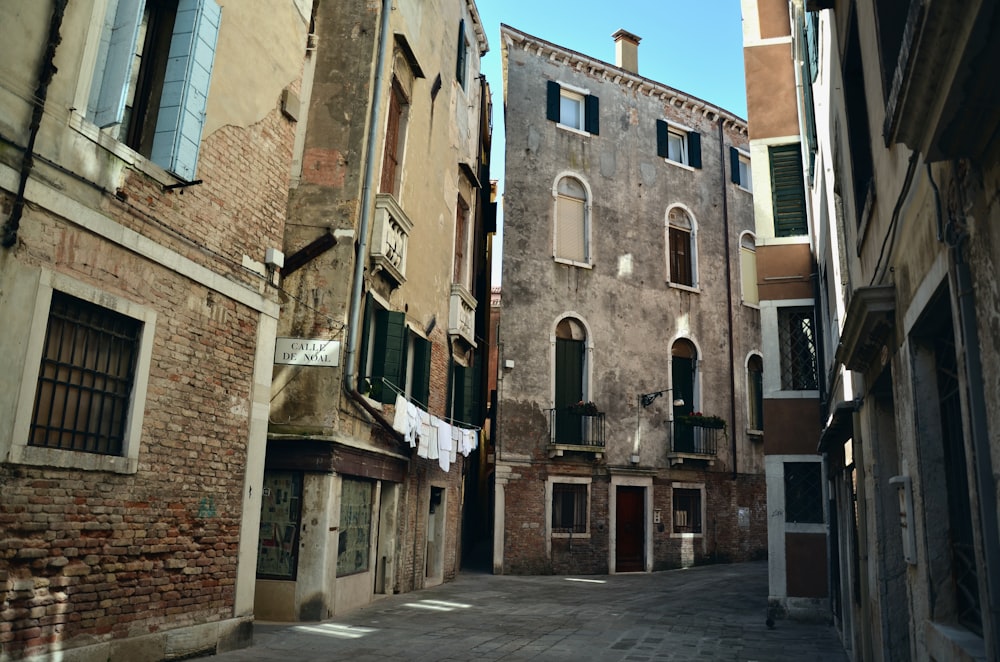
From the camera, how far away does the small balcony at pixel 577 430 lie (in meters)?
19.3

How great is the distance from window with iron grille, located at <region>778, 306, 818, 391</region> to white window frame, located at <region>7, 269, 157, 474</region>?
10114 millimetres

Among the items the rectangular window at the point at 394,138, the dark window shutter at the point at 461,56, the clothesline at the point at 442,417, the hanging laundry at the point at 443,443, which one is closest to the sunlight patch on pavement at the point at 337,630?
the clothesline at the point at 442,417

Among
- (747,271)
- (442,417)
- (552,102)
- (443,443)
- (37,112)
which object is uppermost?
(552,102)

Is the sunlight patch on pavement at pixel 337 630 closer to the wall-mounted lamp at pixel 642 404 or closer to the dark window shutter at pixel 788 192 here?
the dark window shutter at pixel 788 192

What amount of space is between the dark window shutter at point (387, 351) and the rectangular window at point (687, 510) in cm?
1122

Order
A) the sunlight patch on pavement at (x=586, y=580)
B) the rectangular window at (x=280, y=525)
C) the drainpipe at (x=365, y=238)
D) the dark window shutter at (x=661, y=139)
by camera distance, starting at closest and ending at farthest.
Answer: the rectangular window at (x=280, y=525)
the drainpipe at (x=365, y=238)
the sunlight patch on pavement at (x=586, y=580)
the dark window shutter at (x=661, y=139)

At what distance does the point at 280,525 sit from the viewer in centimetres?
1033

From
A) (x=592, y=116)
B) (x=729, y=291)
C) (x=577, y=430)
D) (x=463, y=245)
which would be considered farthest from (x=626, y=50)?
(x=577, y=430)

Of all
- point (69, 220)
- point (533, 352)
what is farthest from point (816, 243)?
point (69, 220)

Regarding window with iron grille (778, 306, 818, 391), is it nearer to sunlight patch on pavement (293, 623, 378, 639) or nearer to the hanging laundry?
the hanging laundry

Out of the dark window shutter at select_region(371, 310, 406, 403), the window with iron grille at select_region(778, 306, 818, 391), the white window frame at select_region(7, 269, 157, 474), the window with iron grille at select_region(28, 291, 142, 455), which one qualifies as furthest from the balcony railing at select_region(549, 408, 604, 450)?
the window with iron grille at select_region(28, 291, 142, 455)

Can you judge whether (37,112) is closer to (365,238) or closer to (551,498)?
(365,238)

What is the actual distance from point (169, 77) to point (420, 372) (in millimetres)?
7922

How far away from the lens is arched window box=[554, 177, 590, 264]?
20719mm
